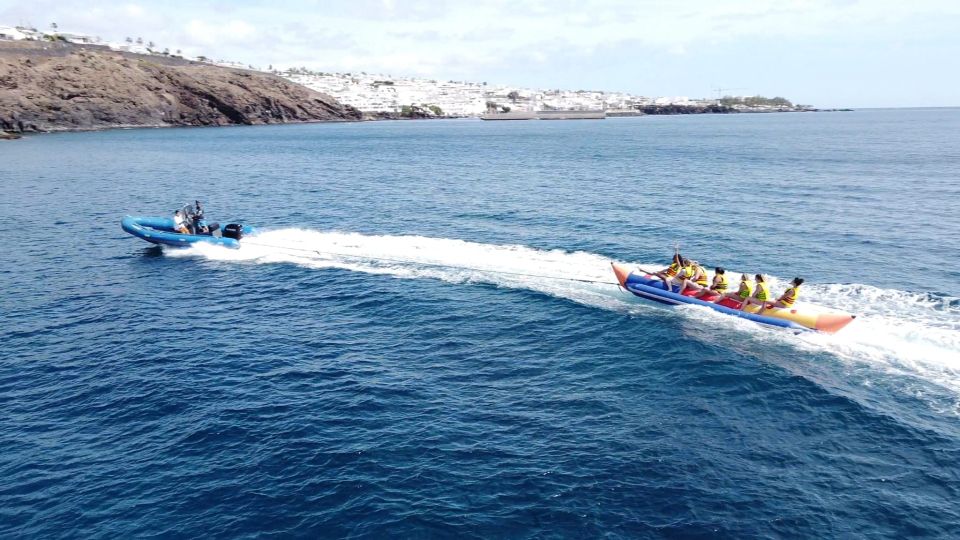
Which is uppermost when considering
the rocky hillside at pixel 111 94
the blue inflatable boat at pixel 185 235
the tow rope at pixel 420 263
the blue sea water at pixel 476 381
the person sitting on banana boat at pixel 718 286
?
the rocky hillside at pixel 111 94

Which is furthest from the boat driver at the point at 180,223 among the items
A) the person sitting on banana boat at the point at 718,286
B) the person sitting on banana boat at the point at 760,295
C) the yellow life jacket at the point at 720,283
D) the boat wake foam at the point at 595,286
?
the person sitting on banana boat at the point at 760,295

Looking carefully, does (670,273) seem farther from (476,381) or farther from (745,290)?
(476,381)

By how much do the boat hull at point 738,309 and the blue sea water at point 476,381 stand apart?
19.6 inches

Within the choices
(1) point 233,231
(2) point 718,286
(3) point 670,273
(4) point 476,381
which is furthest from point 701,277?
(1) point 233,231

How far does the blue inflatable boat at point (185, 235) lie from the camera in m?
40.2

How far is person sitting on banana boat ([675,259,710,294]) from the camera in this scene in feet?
95.0

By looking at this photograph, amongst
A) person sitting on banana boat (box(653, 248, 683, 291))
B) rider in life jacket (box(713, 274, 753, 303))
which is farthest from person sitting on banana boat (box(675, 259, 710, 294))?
rider in life jacket (box(713, 274, 753, 303))

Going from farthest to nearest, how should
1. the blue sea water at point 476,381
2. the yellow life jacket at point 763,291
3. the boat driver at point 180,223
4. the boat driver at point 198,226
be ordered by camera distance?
the boat driver at point 198,226 → the boat driver at point 180,223 → the yellow life jacket at point 763,291 → the blue sea water at point 476,381

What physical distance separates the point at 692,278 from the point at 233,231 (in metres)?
28.3

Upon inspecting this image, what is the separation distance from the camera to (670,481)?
1683 cm

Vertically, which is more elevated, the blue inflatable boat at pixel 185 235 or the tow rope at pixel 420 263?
the blue inflatable boat at pixel 185 235

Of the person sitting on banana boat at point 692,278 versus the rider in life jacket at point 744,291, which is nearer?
the rider in life jacket at point 744,291

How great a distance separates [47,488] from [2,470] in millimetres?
1998

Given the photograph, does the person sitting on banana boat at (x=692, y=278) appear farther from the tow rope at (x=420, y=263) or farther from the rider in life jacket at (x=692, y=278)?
the tow rope at (x=420, y=263)
